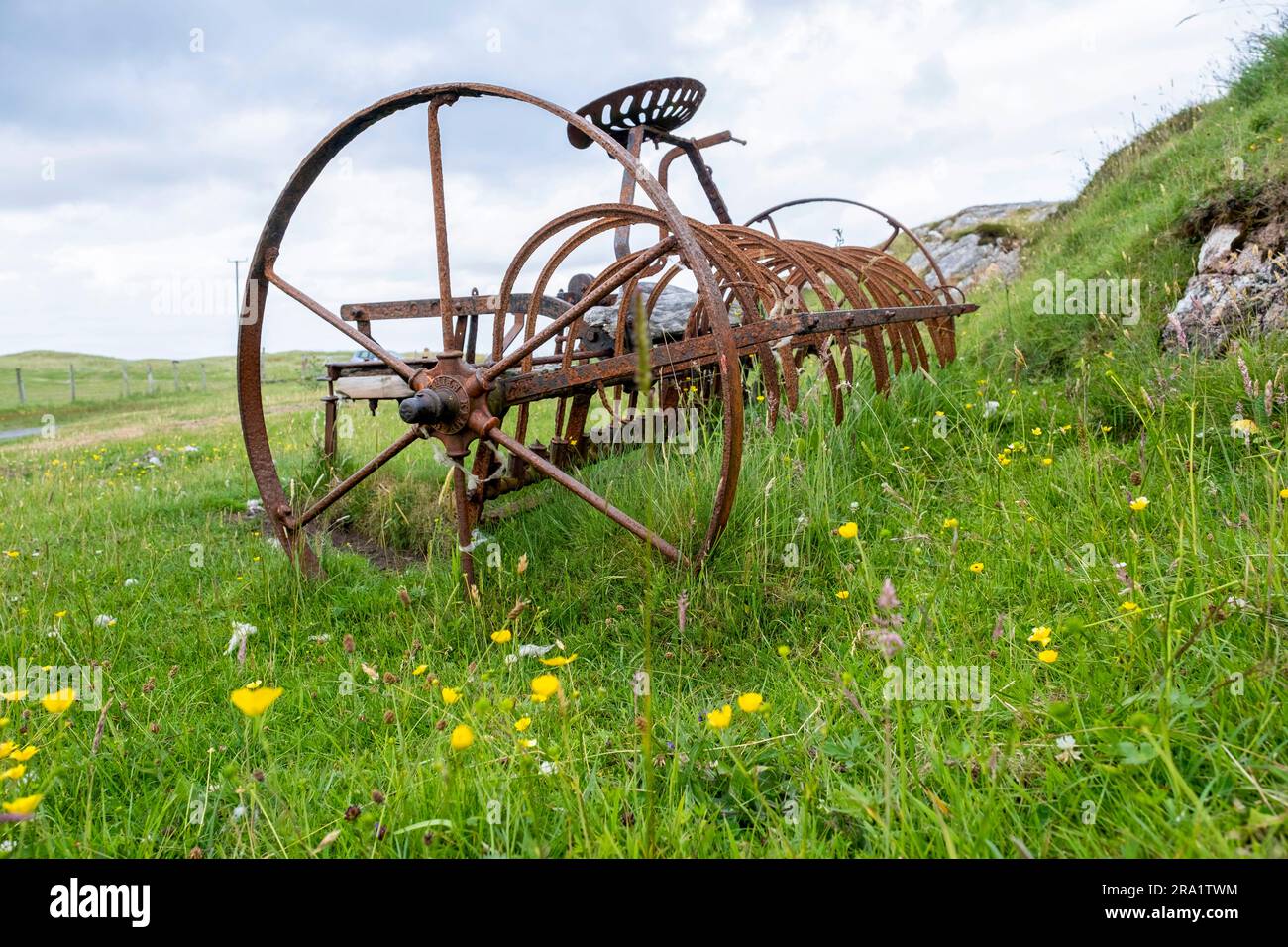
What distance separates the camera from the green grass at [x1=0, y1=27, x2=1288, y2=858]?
146 centimetres

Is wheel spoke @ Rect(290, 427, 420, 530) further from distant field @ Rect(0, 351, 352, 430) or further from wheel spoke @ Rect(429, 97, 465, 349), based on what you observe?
distant field @ Rect(0, 351, 352, 430)

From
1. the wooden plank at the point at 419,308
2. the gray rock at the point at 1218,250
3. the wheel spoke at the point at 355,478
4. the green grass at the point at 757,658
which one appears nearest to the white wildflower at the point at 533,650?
the green grass at the point at 757,658

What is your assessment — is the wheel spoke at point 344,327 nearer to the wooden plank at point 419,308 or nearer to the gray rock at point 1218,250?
the wooden plank at point 419,308

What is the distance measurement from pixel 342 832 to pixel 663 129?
4.82m

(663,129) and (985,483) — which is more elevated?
(663,129)

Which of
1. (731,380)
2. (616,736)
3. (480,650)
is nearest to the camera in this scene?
(616,736)

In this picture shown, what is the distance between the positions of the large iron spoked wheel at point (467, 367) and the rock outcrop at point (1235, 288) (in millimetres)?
2631

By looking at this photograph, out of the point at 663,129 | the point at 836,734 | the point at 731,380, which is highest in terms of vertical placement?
the point at 663,129

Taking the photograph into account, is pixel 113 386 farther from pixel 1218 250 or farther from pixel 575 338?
pixel 1218 250

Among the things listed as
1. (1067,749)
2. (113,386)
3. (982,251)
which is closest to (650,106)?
(1067,749)

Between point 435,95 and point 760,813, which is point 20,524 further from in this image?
point 760,813

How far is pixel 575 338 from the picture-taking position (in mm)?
4008

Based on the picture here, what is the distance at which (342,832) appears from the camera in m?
1.57
